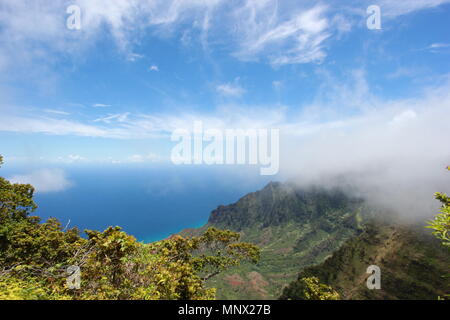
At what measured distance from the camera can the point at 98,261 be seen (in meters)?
9.75

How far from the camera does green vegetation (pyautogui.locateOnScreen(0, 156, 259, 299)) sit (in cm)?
873

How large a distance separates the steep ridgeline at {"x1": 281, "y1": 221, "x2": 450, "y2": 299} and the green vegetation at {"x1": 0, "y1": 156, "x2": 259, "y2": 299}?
10198 cm

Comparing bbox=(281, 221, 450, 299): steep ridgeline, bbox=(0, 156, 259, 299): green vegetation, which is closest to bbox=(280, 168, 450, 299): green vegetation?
bbox=(281, 221, 450, 299): steep ridgeline

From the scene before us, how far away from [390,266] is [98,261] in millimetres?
138274

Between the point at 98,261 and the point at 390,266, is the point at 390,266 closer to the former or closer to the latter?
the point at 390,266

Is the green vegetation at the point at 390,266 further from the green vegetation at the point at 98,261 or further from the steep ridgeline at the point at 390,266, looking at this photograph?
the green vegetation at the point at 98,261

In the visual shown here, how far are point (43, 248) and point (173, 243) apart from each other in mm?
9346

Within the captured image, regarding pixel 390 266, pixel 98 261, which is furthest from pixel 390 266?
pixel 98 261

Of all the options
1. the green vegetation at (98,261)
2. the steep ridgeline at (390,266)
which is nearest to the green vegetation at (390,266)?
the steep ridgeline at (390,266)

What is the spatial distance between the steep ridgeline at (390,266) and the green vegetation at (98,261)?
101978 mm
